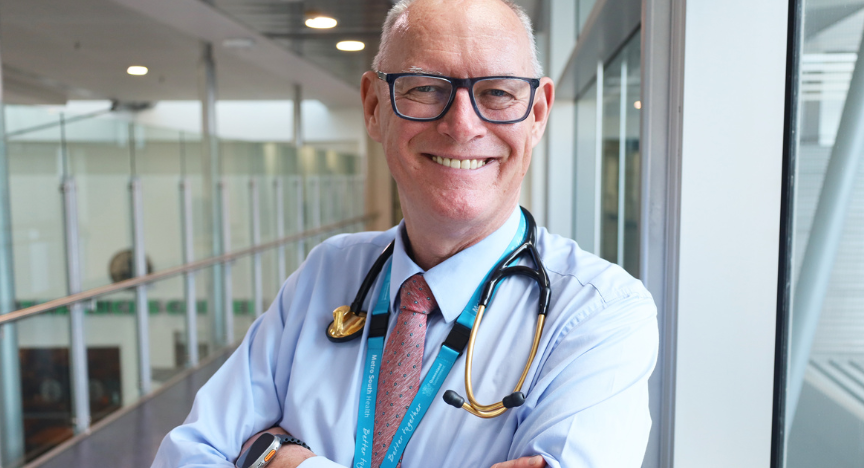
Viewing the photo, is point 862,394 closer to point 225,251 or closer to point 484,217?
point 484,217

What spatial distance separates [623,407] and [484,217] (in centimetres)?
42

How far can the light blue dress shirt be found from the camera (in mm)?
1059

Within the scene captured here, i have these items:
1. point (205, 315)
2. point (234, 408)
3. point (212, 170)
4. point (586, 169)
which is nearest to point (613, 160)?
point (586, 169)

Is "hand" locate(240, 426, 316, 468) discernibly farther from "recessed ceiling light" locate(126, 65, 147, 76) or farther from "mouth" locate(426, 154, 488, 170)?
"recessed ceiling light" locate(126, 65, 147, 76)

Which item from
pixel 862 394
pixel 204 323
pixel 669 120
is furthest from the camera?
pixel 204 323

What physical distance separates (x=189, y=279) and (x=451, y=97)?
17.9 ft

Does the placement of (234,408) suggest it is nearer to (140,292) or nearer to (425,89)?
(425,89)

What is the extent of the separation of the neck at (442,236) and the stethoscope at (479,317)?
7 cm

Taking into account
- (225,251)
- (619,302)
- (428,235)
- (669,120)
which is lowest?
(225,251)

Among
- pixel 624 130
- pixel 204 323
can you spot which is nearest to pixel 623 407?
pixel 624 130

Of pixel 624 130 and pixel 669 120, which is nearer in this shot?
pixel 669 120

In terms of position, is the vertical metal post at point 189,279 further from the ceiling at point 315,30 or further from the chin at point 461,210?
the chin at point 461,210

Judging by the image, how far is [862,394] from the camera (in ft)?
3.19

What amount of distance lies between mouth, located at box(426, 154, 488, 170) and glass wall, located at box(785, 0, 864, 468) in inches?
24.3
